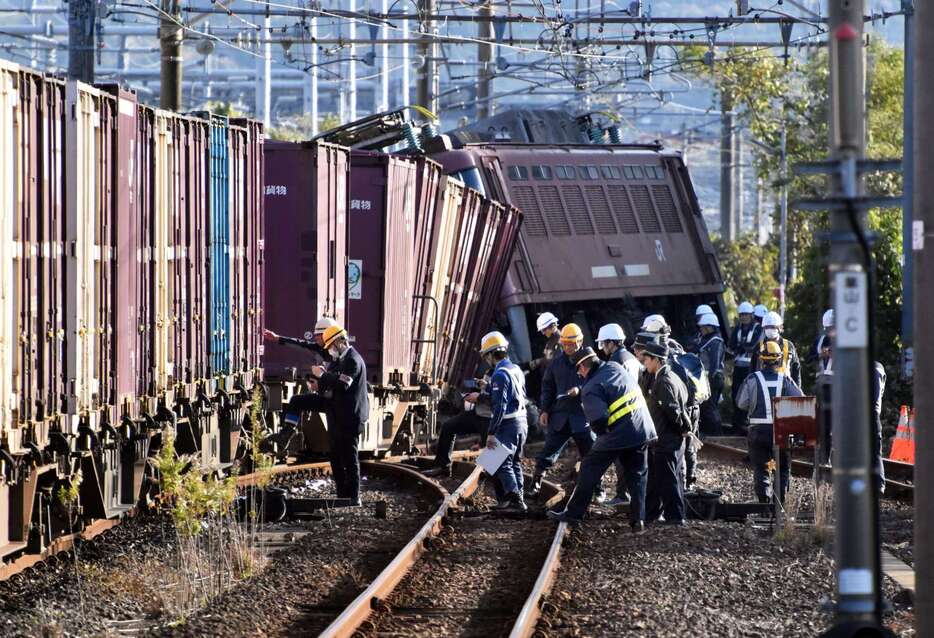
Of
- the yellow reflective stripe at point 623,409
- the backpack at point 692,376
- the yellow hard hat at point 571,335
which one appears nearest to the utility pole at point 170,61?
the yellow hard hat at point 571,335

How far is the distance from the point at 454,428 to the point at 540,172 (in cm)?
924

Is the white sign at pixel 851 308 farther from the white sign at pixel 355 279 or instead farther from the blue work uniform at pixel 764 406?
the white sign at pixel 355 279

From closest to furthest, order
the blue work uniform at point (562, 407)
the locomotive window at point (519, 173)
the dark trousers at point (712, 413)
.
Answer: the blue work uniform at point (562, 407) → the dark trousers at point (712, 413) → the locomotive window at point (519, 173)

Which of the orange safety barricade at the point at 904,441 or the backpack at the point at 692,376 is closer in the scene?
the backpack at the point at 692,376

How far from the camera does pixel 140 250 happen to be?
12.4 metres

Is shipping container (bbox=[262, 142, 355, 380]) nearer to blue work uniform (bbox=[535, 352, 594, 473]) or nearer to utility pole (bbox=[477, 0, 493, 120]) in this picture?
blue work uniform (bbox=[535, 352, 594, 473])

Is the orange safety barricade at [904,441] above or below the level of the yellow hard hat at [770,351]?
below

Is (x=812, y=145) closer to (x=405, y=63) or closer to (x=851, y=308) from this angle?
(x=405, y=63)

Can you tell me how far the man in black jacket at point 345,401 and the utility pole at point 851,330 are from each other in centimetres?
829

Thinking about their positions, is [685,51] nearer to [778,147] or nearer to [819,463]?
[778,147]

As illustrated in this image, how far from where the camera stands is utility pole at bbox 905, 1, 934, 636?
327 inches

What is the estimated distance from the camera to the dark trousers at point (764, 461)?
14.9 m

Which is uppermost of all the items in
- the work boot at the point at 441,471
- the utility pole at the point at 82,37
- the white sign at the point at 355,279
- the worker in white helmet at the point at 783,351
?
the utility pole at the point at 82,37

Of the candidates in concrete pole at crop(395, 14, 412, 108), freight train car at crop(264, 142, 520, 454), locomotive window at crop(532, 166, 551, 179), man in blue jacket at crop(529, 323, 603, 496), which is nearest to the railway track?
man in blue jacket at crop(529, 323, 603, 496)
